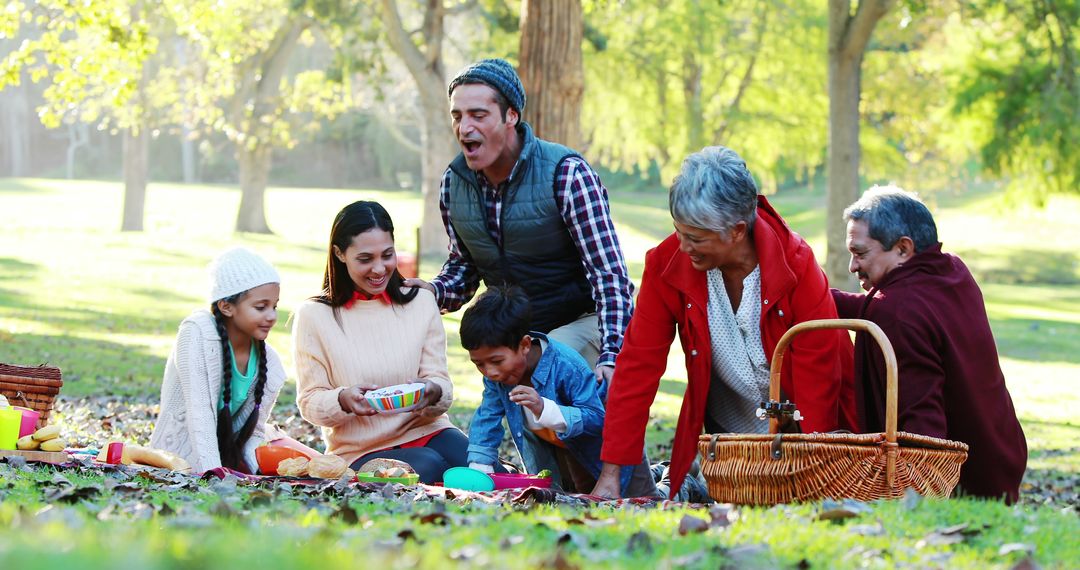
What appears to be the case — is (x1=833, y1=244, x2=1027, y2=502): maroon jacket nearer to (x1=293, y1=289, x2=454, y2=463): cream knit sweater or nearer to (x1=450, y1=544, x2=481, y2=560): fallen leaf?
(x1=293, y1=289, x2=454, y2=463): cream knit sweater

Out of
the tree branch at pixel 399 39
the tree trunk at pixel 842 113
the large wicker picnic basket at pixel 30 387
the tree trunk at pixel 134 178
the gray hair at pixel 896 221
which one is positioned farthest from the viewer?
the tree trunk at pixel 134 178

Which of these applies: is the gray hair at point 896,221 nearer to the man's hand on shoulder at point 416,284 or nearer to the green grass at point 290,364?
the green grass at point 290,364

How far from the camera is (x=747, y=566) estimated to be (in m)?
3.92

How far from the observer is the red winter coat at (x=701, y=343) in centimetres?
600

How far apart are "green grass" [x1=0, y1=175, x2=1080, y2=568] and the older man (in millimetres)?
447

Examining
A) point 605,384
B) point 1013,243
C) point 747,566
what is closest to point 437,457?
point 605,384

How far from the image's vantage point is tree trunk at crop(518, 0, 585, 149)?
1196cm

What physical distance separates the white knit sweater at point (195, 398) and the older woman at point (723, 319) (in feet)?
7.15

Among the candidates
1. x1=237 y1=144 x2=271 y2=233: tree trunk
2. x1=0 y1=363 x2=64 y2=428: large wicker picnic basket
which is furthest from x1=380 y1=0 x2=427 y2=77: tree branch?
x1=0 y1=363 x2=64 y2=428: large wicker picnic basket

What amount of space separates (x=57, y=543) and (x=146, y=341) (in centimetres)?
1578

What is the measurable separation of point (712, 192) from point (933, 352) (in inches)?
52.5

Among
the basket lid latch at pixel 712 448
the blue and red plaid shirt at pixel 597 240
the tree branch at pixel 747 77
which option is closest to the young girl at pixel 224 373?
the blue and red plaid shirt at pixel 597 240

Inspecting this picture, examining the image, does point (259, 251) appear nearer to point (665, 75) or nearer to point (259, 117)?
point (259, 117)

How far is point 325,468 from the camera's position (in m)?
6.39
